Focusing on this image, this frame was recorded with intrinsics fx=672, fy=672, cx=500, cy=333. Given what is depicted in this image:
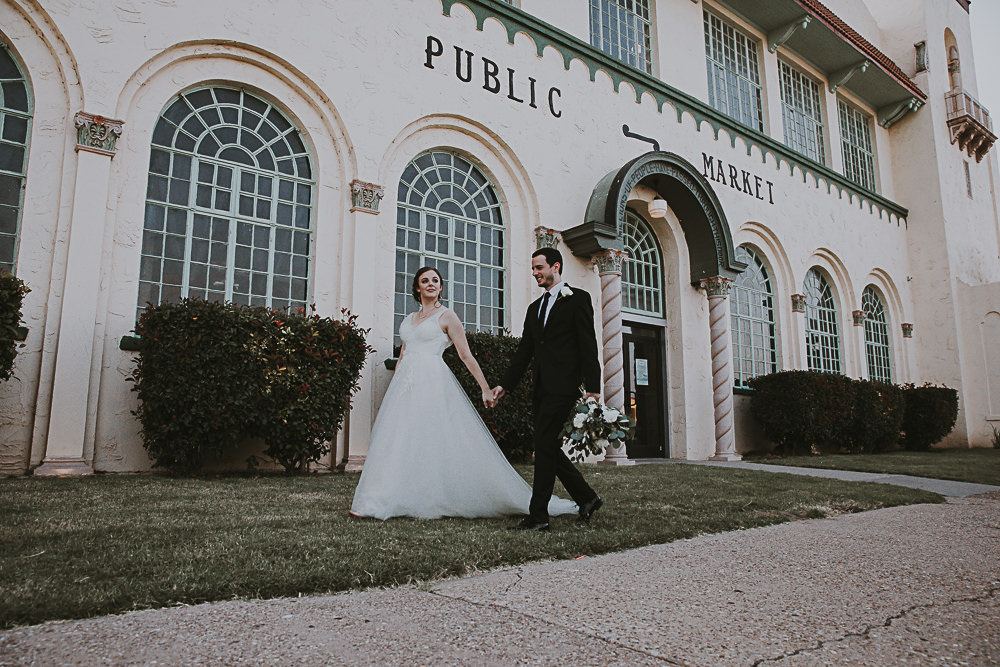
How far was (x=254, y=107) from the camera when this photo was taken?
30.4 feet

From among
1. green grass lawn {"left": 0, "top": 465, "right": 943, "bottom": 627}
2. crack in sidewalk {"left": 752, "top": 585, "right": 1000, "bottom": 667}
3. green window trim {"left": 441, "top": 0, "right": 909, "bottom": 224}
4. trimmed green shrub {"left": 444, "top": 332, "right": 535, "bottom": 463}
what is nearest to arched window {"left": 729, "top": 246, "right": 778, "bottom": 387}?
green window trim {"left": 441, "top": 0, "right": 909, "bottom": 224}

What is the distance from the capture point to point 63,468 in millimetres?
6992

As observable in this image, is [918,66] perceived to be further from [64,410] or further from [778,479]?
[64,410]

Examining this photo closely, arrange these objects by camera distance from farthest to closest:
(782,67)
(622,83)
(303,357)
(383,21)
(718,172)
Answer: (782,67)
(718,172)
(622,83)
(383,21)
(303,357)

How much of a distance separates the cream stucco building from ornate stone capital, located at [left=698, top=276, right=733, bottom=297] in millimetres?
85

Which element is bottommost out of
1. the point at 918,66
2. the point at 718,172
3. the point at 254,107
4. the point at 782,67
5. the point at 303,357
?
the point at 303,357

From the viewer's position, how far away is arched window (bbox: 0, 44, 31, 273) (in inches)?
286

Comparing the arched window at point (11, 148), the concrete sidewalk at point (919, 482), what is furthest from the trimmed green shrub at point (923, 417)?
the arched window at point (11, 148)

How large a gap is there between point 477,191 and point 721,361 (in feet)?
20.7

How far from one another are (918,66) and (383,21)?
19.7m

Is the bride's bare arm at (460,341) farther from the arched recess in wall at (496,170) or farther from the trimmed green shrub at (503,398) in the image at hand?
the arched recess in wall at (496,170)

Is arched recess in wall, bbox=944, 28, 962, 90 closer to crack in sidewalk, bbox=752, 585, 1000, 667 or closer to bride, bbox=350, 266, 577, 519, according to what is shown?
bride, bbox=350, 266, 577, 519

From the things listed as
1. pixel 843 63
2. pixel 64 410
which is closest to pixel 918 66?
pixel 843 63

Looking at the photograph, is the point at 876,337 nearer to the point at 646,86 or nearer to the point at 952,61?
the point at 952,61
